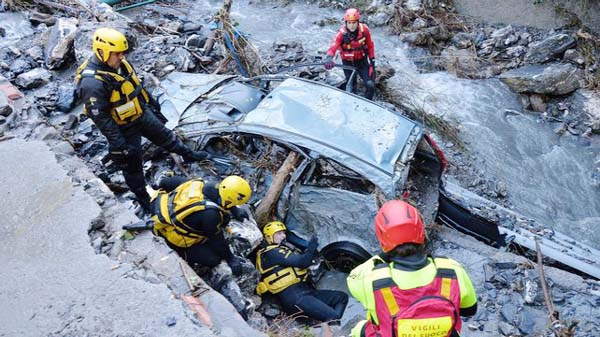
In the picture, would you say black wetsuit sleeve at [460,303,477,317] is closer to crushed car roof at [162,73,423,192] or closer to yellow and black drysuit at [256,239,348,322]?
crushed car roof at [162,73,423,192]

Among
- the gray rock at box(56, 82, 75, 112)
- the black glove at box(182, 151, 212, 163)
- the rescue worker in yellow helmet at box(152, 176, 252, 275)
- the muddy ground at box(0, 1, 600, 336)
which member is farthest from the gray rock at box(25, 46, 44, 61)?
the rescue worker in yellow helmet at box(152, 176, 252, 275)

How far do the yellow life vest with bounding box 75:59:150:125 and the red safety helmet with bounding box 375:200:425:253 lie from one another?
309 cm

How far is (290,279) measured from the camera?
4543 millimetres

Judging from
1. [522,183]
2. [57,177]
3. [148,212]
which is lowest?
[522,183]

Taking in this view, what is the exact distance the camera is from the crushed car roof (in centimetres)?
459

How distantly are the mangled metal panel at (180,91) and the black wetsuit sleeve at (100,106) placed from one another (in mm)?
773

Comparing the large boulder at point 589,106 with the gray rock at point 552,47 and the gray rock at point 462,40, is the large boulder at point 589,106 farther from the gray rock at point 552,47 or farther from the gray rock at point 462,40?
the gray rock at point 462,40

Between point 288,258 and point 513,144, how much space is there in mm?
4618

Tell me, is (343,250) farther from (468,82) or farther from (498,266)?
(468,82)

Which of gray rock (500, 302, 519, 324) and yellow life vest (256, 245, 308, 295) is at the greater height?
gray rock (500, 302, 519, 324)

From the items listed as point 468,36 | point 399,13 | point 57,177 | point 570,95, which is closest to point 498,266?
point 57,177

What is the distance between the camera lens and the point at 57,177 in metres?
4.39

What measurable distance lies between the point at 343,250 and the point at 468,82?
519 centimetres

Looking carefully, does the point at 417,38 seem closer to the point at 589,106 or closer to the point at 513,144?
the point at 513,144
